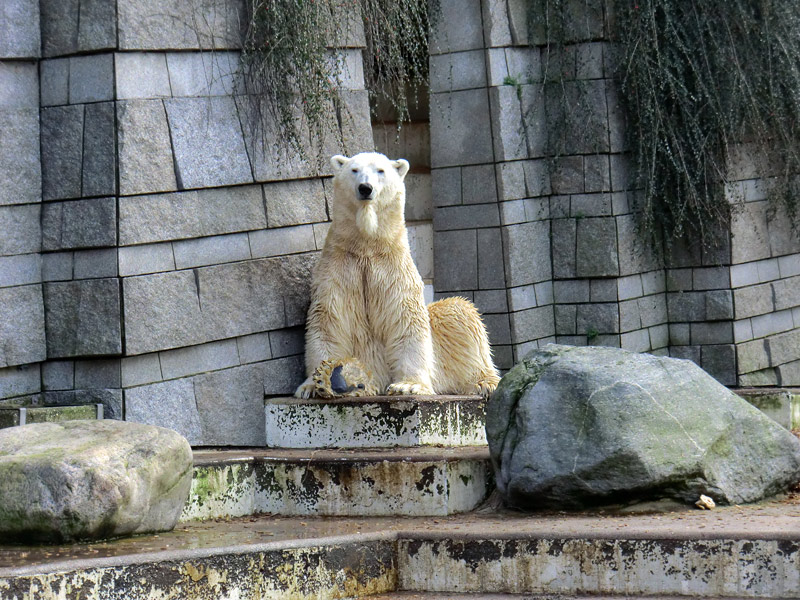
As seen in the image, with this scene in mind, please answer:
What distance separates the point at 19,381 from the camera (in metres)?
4.79

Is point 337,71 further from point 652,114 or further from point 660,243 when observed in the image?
point 660,243

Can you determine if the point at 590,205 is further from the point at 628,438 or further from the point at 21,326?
the point at 21,326

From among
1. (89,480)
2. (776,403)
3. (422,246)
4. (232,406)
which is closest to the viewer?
(89,480)

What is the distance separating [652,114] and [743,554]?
336cm

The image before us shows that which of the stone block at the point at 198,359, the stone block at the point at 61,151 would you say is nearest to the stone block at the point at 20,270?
the stone block at the point at 61,151

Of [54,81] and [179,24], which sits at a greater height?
[179,24]

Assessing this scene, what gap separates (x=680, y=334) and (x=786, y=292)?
0.87 m

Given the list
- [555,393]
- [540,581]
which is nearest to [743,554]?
[540,581]

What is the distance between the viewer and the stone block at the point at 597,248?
21.8 ft

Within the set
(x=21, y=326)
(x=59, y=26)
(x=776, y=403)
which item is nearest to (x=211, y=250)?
(x=21, y=326)

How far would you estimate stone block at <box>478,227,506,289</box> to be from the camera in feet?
21.4

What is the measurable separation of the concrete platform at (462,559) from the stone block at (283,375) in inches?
49.6

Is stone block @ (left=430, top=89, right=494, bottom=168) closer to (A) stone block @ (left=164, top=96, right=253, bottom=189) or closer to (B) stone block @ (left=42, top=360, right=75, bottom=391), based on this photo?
(A) stone block @ (left=164, top=96, right=253, bottom=189)

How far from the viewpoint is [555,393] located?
433 cm
